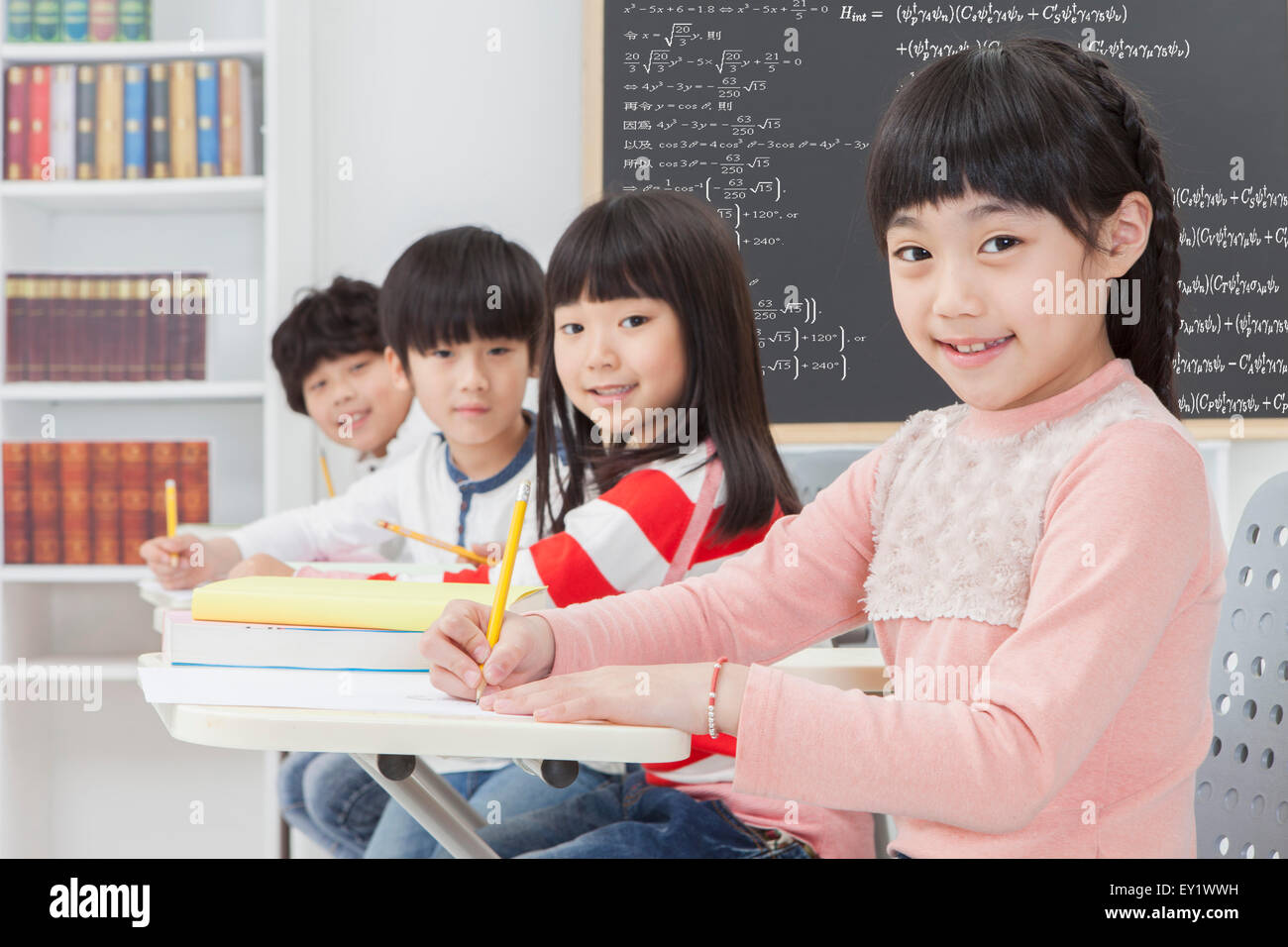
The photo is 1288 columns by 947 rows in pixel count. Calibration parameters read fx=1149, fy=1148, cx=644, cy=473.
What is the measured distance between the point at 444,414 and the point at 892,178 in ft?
3.20

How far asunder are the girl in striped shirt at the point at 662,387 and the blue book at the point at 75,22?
1603mm

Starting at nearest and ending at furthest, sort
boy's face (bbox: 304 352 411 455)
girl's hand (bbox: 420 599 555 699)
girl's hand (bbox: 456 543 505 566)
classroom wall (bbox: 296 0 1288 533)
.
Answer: girl's hand (bbox: 420 599 555 699) → girl's hand (bbox: 456 543 505 566) → boy's face (bbox: 304 352 411 455) → classroom wall (bbox: 296 0 1288 533)

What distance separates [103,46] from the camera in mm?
2336

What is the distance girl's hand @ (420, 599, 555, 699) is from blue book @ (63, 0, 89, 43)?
7.04ft

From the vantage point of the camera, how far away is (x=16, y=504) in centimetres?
236

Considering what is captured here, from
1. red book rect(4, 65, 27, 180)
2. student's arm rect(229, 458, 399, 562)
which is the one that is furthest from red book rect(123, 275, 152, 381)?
student's arm rect(229, 458, 399, 562)

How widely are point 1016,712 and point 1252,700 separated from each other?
1.65 feet

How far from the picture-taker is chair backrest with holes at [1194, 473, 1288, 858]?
0.96 meters

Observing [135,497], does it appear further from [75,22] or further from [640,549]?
[640,549]

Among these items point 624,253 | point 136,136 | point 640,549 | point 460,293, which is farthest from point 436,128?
point 640,549

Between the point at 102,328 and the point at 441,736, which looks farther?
the point at 102,328

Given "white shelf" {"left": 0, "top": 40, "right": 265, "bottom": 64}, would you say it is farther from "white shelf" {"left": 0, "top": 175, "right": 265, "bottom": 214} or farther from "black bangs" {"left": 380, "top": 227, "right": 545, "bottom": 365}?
Result: "black bangs" {"left": 380, "top": 227, "right": 545, "bottom": 365}

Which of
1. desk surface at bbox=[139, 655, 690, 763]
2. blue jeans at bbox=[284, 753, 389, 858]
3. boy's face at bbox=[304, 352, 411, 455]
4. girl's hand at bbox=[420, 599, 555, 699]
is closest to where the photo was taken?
desk surface at bbox=[139, 655, 690, 763]
